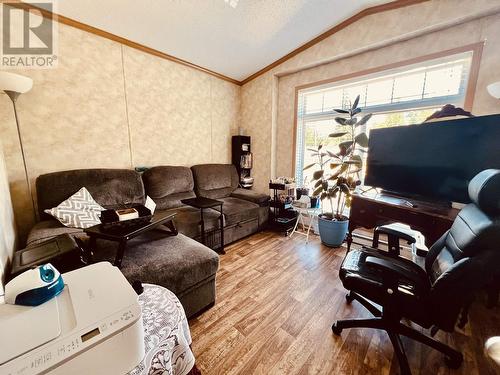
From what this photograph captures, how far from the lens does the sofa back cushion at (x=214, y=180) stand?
320cm

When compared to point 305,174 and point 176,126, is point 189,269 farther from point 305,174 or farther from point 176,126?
point 305,174

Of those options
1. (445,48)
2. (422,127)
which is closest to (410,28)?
(445,48)

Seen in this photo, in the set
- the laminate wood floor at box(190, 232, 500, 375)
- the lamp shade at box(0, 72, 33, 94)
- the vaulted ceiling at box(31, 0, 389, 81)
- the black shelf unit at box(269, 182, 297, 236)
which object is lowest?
the laminate wood floor at box(190, 232, 500, 375)

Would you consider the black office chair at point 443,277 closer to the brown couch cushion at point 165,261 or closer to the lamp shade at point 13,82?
the brown couch cushion at point 165,261

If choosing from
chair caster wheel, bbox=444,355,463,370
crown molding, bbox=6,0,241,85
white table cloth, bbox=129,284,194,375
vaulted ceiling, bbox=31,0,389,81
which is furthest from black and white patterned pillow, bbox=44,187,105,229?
chair caster wheel, bbox=444,355,463,370

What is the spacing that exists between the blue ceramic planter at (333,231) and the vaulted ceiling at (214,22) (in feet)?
8.27

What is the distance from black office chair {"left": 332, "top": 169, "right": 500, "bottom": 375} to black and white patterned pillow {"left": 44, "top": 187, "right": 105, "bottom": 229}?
2.16 meters

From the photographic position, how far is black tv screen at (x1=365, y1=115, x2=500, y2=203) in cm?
167

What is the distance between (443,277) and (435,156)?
135 centimetres

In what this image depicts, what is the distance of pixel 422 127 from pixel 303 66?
190cm

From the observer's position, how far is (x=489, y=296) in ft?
5.69

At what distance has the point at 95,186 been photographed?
2.19 meters

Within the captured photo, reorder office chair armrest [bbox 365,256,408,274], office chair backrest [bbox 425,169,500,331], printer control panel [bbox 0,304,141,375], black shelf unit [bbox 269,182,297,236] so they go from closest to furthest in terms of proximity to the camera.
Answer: printer control panel [bbox 0,304,141,375] → office chair backrest [bbox 425,169,500,331] → office chair armrest [bbox 365,256,408,274] → black shelf unit [bbox 269,182,297,236]

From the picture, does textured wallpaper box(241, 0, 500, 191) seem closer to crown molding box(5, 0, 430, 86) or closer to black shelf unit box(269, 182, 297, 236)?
crown molding box(5, 0, 430, 86)
